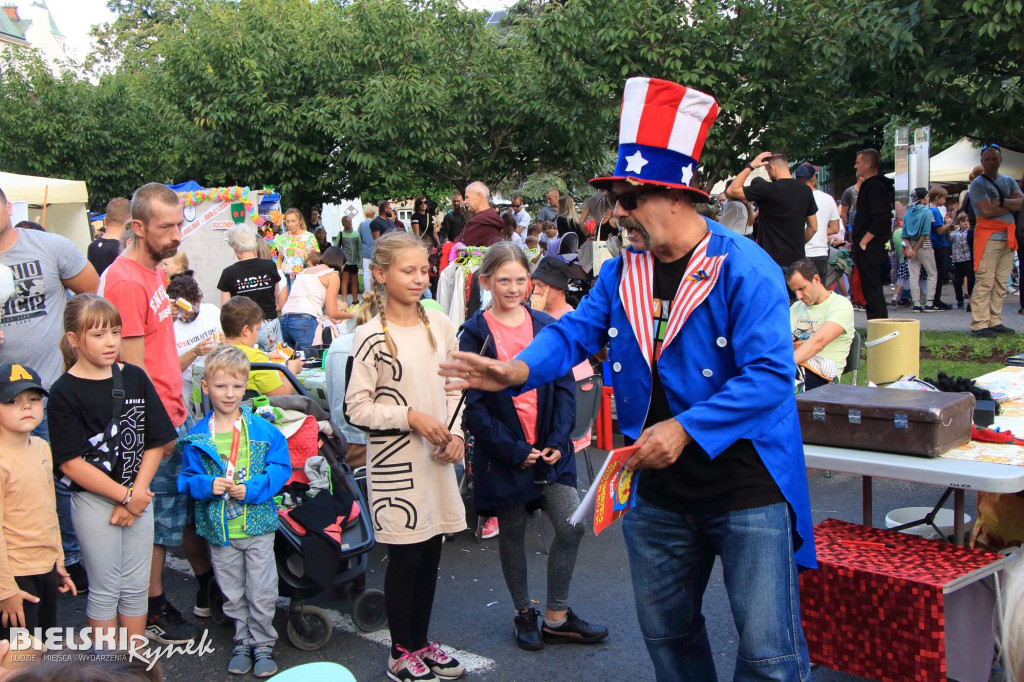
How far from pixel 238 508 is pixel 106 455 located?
2.06 ft

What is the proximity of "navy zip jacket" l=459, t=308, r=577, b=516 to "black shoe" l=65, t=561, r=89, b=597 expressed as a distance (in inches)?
95.8

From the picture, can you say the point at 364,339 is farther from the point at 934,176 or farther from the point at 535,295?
the point at 934,176

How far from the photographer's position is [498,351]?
4.34 m

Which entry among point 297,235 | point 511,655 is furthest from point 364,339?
point 297,235

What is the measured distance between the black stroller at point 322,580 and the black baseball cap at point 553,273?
1597 mm

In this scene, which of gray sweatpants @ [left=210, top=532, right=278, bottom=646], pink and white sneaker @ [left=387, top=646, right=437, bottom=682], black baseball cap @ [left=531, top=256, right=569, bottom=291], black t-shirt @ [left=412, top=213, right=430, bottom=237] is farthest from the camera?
black t-shirt @ [left=412, top=213, right=430, bottom=237]

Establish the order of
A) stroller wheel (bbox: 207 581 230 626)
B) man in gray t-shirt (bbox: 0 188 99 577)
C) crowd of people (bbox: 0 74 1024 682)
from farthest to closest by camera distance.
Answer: stroller wheel (bbox: 207 581 230 626) < man in gray t-shirt (bbox: 0 188 99 577) < crowd of people (bbox: 0 74 1024 682)

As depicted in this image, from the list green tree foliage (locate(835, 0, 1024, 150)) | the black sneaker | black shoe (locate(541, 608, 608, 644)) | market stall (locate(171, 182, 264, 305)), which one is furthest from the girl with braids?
market stall (locate(171, 182, 264, 305))

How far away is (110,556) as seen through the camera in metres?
3.88

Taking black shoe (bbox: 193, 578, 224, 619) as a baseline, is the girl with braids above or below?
above

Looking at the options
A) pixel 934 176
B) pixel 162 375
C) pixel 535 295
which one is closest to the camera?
pixel 162 375

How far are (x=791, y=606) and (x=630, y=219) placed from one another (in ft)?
4.06

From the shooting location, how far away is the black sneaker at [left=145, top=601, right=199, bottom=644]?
4414 mm

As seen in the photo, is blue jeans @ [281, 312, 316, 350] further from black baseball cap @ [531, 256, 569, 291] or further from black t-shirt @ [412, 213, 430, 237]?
black t-shirt @ [412, 213, 430, 237]
